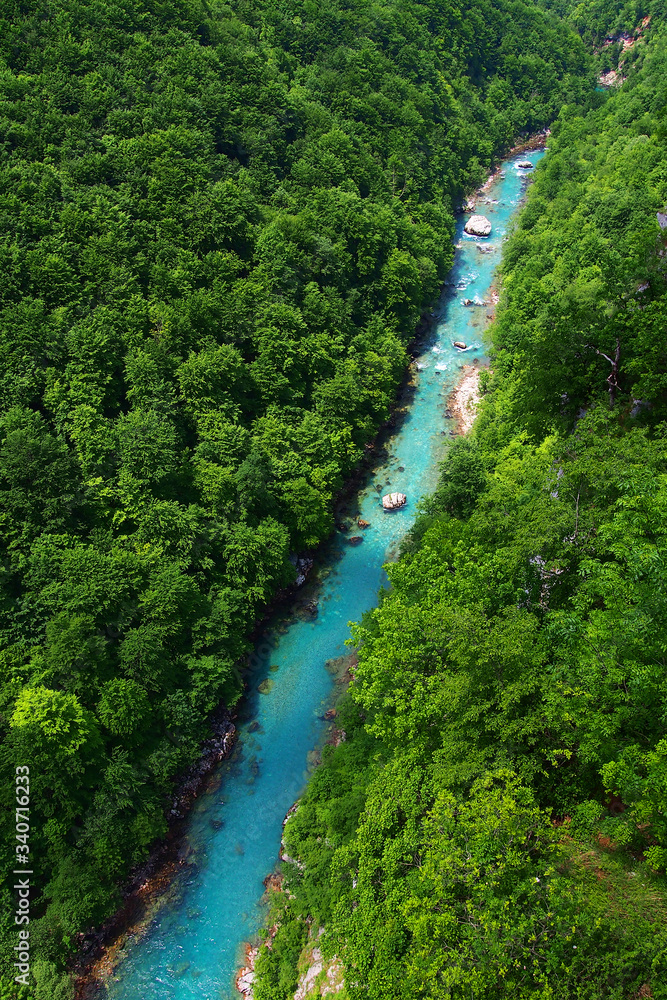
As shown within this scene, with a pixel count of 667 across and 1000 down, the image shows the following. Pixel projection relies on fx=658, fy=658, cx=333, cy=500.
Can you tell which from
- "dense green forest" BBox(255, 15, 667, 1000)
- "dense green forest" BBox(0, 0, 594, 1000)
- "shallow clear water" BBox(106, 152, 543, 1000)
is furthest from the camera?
"dense green forest" BBox(0, 0, 594, 1000)

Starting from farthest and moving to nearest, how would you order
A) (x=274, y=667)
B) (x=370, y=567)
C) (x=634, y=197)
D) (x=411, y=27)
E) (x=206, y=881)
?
(x=411, y=27), (x=634, y=197), (x=370, y=567), (x=274, y=667), (x=206, y=881)

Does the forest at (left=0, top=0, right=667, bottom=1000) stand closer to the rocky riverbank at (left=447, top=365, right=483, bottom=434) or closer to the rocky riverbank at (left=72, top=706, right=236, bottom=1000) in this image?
the rocky riverbank at (left=72, top=706, right=236, bottom=1000)

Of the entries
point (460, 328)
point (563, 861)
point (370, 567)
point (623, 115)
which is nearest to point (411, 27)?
point (623, 115)

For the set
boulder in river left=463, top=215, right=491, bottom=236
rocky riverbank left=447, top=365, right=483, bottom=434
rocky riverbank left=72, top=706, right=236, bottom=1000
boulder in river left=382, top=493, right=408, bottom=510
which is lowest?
rocky riverbank left=72, top=706, right=236, bottom=1000

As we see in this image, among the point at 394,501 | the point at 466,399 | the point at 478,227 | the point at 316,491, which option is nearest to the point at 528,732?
the point at 316,491

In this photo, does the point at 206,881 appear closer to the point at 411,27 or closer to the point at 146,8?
the point at 146,8

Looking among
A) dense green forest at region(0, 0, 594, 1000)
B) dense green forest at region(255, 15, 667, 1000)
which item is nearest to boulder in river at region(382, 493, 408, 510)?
dense green forest at region(0, 0, 594, 1000)
